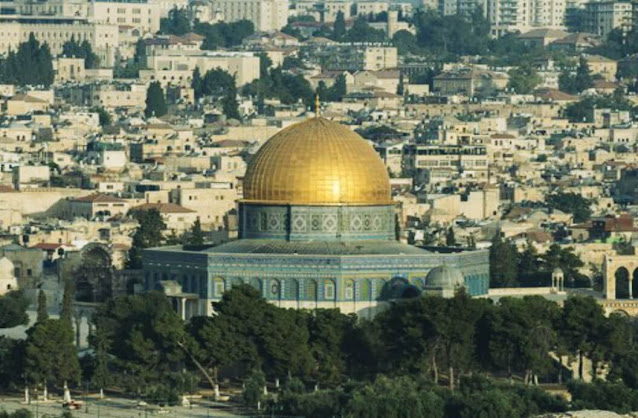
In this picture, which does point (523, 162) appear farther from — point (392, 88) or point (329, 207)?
point (329, 207)

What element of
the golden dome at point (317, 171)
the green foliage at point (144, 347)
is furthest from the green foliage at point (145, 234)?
the green foliage at point (144, 347)

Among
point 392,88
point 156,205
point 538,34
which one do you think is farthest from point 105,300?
point 538,34

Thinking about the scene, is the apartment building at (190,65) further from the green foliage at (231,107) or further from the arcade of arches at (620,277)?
the arcade of arches at (620,277)

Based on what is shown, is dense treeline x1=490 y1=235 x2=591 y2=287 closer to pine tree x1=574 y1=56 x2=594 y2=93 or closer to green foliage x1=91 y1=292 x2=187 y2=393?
green foliage x1=91 y1=292 x2=187 y2=393

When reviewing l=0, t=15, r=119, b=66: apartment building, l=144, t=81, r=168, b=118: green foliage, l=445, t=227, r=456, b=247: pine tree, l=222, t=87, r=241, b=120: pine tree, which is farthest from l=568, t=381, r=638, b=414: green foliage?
l=0, t=15, r=119, b=66: apartment building

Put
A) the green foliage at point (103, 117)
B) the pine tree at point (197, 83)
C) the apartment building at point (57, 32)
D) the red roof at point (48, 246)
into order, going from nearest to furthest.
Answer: the red roof at point (48, 246)
the green foliage at point (103, 117)
the pine tree at point (197, 83)
the apartment building at point (57, 32)

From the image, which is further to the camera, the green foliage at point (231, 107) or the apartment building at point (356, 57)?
the apartment building at point (356, 57)
